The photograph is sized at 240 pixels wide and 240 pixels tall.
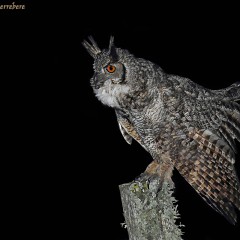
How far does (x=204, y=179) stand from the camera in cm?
280

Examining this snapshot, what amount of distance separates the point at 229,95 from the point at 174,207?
1180 mm

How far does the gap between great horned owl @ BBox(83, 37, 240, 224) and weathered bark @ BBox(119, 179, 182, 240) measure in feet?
1.86

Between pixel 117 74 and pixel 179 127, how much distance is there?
0.59 metres

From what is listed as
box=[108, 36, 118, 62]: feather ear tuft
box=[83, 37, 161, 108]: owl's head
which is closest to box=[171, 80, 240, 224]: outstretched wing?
box=[83, 37, 161, 108]: owl's head

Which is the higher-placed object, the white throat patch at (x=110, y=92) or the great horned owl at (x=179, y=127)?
the white throat patch at (x=110, y=92)

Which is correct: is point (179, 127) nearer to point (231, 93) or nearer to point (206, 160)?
point (206, 160)

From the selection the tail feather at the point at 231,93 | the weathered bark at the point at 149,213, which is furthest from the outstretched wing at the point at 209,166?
the weathered bark at the point at 149,213

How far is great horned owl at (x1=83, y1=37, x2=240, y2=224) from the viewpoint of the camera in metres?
2.72

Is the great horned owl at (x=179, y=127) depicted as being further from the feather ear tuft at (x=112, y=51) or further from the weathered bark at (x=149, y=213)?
the weathered bark at (x=149, y=213)

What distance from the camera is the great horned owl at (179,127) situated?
272cm

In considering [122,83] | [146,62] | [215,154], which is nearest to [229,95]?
[215,154]

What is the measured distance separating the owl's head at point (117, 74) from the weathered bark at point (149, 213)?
699mm

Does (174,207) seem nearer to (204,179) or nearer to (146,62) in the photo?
(204,179)

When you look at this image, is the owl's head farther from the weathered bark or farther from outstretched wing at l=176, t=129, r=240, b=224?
the weathered bark
